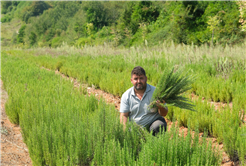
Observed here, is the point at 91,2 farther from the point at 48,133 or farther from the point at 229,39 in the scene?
the point at 48,133

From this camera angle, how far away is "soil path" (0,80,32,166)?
2590 millimetres

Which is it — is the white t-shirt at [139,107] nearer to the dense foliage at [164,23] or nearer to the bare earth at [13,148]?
the bare earth at [13,148]

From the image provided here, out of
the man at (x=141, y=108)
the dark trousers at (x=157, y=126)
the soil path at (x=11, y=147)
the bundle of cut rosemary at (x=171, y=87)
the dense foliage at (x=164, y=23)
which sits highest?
the dense foliage at (x=164, y=23)

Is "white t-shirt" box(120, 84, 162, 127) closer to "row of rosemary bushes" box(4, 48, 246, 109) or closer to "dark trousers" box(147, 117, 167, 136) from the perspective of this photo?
"dark trousers" box(147, 117, 167, 136)

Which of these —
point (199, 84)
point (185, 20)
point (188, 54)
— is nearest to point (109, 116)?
point (199, 84)

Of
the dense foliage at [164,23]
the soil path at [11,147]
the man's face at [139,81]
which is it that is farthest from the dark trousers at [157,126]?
the dense foliage at [164,23]

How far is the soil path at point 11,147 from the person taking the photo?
259 cm

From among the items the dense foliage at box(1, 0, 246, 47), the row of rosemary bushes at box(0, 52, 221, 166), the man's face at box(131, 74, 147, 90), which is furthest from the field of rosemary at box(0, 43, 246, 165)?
the dense foliage at box(1, 0, 246, 47)

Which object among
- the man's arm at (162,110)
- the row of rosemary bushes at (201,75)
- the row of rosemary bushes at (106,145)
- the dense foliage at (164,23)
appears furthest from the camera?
the dense foliage at (164,23)

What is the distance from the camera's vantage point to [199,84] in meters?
4.51

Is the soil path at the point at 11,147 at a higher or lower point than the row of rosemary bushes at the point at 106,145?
lower

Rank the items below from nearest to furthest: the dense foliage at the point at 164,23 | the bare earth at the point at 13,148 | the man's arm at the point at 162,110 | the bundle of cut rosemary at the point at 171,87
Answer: the bundle of cut rosemary at the point at 171,87, the man's arm at the point at 162,110, the bare earth at the point at 13,148, the dense foliage at the point at 164,23

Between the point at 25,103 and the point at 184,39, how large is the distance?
12.7m

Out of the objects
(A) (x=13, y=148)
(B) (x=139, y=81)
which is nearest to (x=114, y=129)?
(B) (x=139, y=81)
